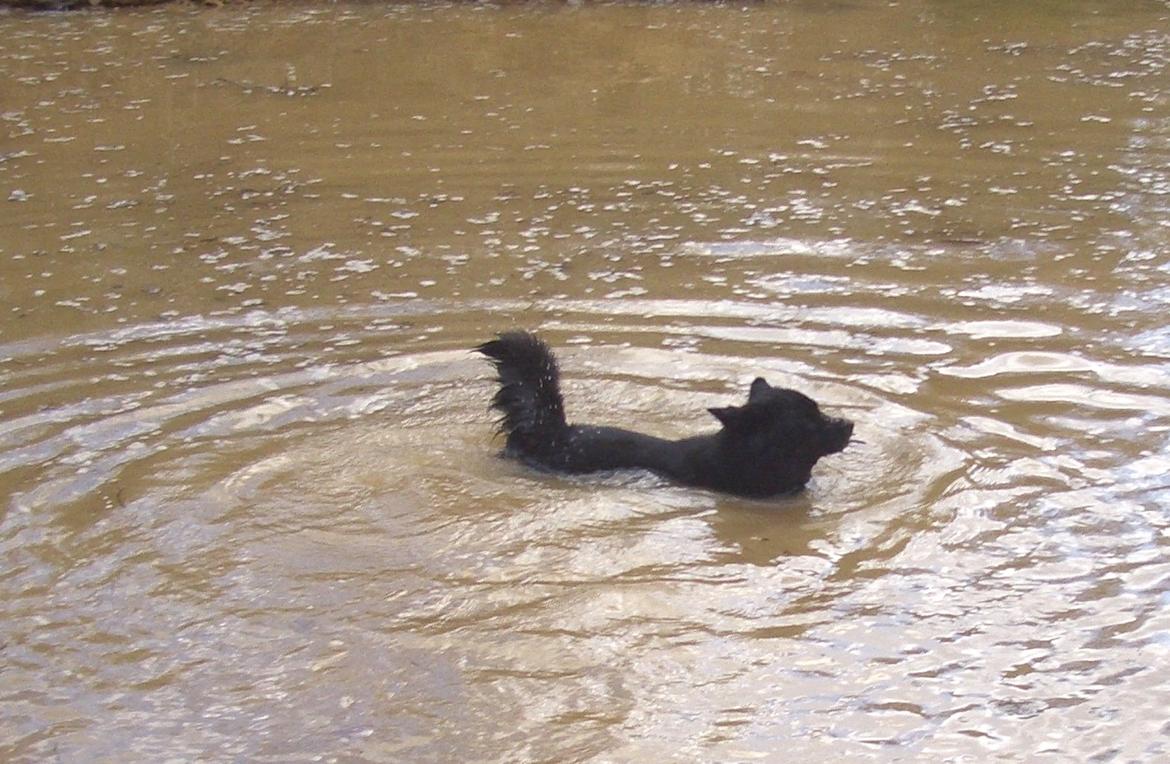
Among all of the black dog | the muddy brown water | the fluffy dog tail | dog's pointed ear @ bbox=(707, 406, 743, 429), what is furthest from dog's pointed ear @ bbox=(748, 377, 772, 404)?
the fluffy dog tail

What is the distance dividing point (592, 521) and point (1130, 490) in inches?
80.4

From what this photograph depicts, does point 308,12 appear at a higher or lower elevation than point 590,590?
higher

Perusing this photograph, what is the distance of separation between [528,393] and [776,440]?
1.00 m

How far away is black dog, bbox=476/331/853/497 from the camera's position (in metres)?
5.98

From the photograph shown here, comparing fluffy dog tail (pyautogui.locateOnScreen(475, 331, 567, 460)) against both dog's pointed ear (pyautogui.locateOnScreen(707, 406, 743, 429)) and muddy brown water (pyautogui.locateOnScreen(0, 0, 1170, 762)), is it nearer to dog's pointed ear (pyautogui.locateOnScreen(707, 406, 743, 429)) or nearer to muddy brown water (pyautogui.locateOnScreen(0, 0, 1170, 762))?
muddy brown water (pyautogui.locateOnScreen(0, 0, 1170, 762))

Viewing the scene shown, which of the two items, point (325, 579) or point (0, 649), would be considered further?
point (325, 579)

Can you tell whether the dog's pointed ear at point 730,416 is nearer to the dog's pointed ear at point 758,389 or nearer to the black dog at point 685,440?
the black dog at point 685,440

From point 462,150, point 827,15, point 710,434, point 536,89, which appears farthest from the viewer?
point 827,15

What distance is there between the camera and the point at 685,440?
6203 mm

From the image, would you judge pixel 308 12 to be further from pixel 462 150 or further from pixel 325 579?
pixel 325 579

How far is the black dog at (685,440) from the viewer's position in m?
5.98

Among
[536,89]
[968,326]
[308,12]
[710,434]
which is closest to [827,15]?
[536,89]

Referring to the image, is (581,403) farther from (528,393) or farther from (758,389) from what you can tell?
(758,389)

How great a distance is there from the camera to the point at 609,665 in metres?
4.68
